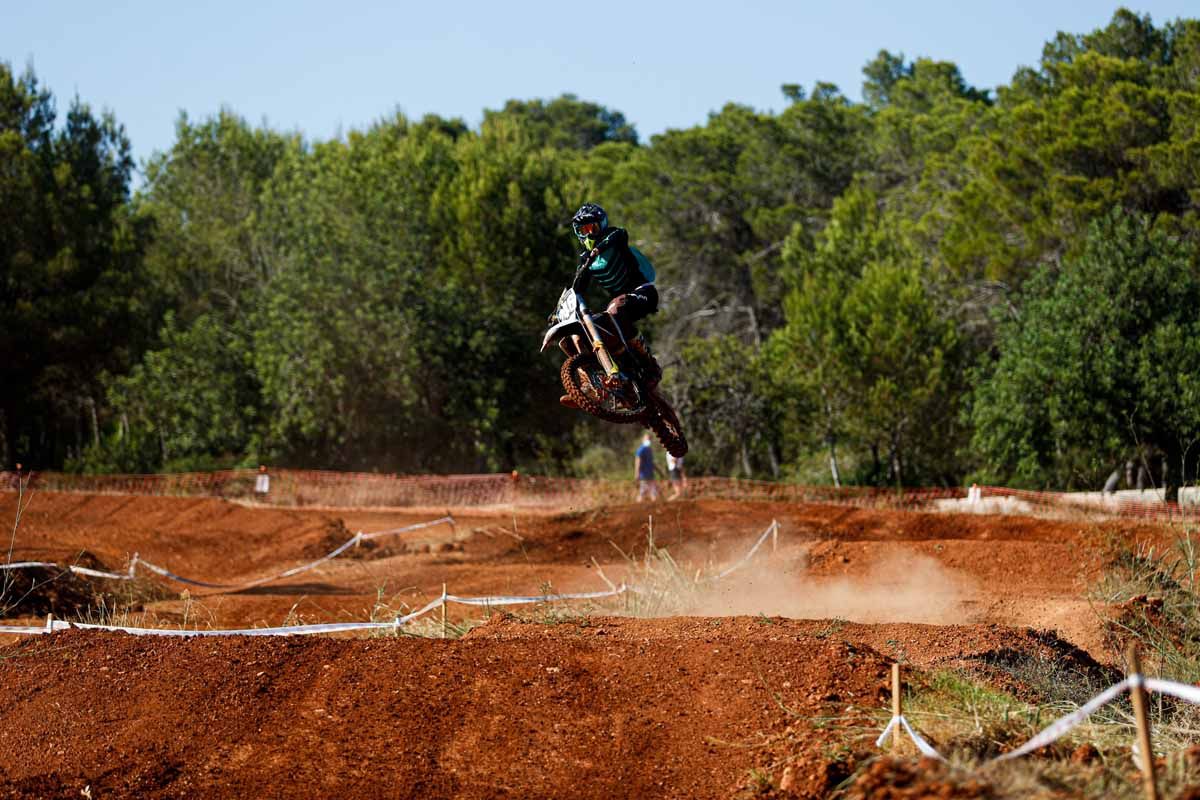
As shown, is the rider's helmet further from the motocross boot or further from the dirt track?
the dirt track

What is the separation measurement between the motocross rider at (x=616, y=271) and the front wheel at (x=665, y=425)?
0.60m

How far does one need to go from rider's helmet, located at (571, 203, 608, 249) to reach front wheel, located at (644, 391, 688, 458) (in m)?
1.64

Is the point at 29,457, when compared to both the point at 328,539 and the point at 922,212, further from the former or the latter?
the point at 922,212

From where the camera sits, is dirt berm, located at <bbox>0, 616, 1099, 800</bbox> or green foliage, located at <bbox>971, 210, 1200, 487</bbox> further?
green foliage, located at <bbox>971, 210, 1200, 487</bbox>

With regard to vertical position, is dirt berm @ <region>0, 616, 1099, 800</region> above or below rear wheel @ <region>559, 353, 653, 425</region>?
below

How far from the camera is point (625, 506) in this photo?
82.4 feet

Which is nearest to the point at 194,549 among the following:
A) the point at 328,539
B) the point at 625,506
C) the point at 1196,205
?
the point at 328,539

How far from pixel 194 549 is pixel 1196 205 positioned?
1088 inches

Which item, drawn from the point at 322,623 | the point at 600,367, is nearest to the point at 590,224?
the point at 600,367

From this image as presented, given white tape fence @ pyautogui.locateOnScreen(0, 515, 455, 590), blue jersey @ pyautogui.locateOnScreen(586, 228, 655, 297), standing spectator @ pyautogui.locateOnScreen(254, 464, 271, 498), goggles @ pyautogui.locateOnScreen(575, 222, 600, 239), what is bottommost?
white tape fence @ pyautogui.locateOnScreen(0, 515, 455, 590)

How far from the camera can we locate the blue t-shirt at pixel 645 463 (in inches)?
1086

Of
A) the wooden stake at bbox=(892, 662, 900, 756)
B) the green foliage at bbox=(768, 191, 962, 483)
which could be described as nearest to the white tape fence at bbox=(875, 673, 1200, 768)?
the wooden stake at bbox=(892, 662, 900, 756)

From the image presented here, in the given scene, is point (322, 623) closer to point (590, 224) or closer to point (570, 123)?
point (590, 224)

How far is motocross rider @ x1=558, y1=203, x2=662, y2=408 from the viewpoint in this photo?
1177 centimetres
